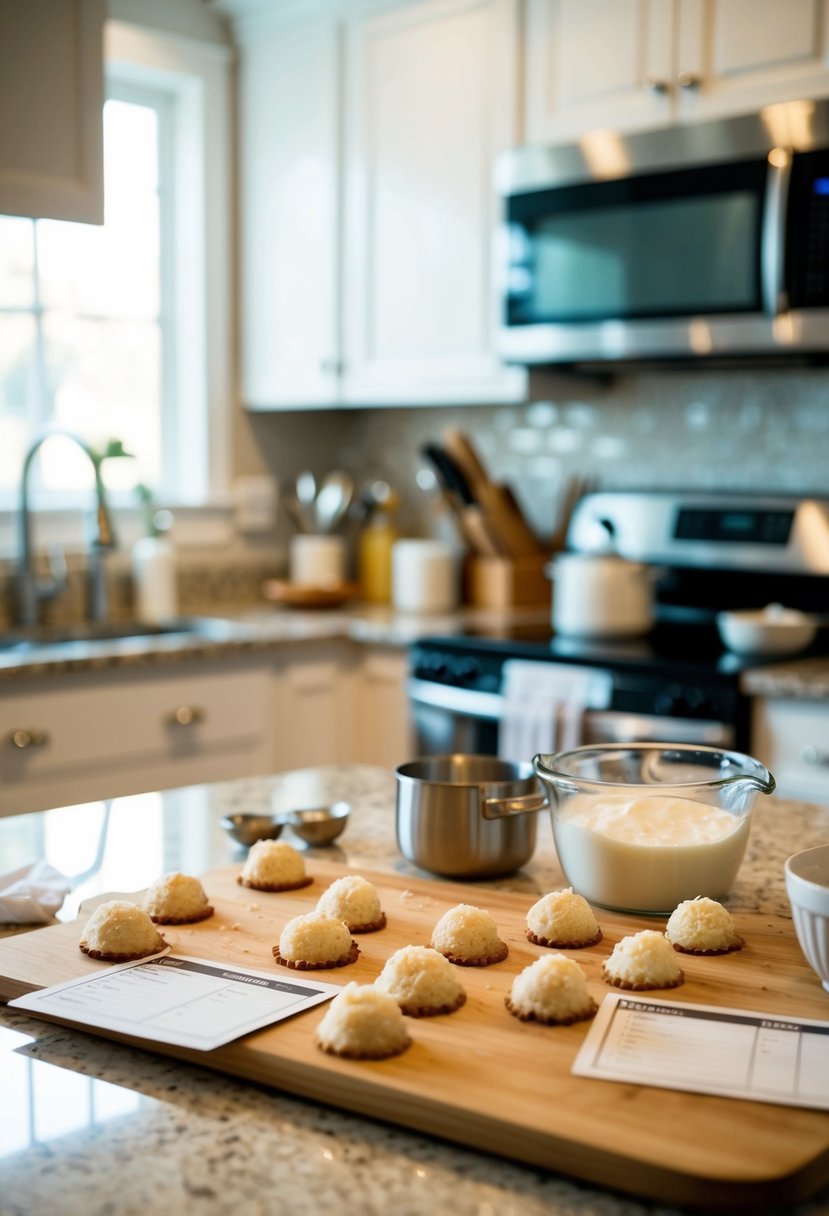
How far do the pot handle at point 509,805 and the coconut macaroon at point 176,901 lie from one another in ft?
0.94

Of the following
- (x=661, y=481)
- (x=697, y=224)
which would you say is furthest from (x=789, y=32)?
(x=661, y=481)

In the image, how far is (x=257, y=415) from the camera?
13.3ft

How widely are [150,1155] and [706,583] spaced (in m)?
2.54

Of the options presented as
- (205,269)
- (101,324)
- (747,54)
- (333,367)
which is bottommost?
(333,367)

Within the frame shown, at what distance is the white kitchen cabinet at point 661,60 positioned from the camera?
2697 mm


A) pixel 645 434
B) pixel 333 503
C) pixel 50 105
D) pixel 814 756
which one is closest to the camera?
pixel 50 105

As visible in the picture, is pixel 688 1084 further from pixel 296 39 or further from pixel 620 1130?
pixel 296 39

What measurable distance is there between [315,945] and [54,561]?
8.48ft

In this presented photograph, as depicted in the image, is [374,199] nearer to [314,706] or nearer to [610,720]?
[314,706]

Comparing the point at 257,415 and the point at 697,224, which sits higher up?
the point at 697,224

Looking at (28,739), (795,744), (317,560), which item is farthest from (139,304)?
(795,744)

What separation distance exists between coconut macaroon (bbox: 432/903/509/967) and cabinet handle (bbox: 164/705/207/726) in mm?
1995

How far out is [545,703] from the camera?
2.83 meters

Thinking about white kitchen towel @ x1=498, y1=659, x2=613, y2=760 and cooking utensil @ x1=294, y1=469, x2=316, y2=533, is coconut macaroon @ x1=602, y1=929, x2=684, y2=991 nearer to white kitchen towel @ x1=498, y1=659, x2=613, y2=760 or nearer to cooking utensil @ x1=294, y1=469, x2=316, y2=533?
white kitchen towel @ x1=498, y1=659, x2=613, y2=760
